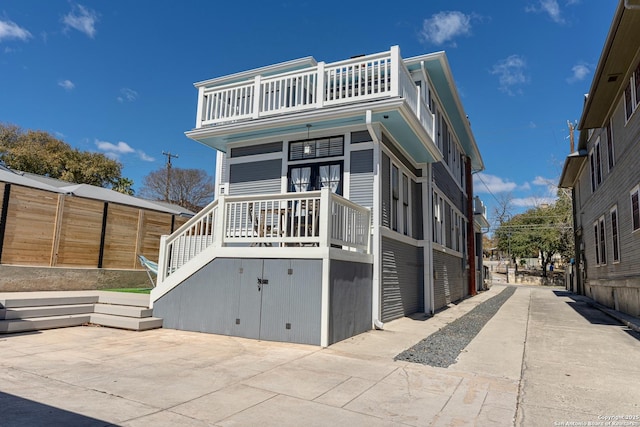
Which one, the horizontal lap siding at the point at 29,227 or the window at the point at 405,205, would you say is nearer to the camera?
the horizontal lap siding at the point at 29,227

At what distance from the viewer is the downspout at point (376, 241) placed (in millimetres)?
7582

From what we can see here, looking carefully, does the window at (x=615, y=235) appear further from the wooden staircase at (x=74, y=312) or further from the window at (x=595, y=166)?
the wooden staircase at (x=74, y=312)

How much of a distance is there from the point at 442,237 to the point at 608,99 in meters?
5.83

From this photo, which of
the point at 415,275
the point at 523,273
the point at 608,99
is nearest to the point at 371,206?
the point at 415,275

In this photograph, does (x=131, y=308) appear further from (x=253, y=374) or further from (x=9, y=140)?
(x=9, y=140)

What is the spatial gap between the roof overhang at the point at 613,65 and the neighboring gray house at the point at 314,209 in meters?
3.42

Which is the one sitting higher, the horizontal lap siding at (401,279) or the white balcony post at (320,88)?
the white balcony post at (320,88)

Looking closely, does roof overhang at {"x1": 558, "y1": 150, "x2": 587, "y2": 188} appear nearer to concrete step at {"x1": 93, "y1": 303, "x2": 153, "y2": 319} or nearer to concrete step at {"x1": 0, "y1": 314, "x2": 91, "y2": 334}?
concrete step at {"x1": 93, "y1": 303, "x2": 153, "y2": 319}

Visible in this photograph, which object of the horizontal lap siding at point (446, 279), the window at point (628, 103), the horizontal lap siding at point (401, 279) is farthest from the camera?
the horizontal lap siding at point (446, 279)

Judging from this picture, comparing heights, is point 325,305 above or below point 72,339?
above

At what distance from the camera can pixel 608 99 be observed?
Answer: 1014 cm

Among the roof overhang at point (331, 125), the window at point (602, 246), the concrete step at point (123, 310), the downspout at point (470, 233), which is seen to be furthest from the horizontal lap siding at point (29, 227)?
the window at point (602, 246)

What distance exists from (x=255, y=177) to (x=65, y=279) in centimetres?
516

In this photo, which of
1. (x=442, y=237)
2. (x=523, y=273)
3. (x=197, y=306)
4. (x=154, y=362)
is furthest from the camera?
(x=523, y=273)
